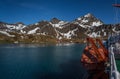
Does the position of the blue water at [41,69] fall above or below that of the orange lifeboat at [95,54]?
below

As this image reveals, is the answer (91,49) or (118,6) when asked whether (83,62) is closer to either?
(91,49)

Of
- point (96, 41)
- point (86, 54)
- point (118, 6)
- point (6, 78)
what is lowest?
point (6, 78)

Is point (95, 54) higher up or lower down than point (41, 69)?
higher up

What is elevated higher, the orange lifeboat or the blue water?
the orange lifeboat

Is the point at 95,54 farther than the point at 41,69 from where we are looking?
Yes

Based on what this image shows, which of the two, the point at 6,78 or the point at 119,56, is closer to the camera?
the point at 119,56

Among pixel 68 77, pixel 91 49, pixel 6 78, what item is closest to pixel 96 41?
pixel 91 49

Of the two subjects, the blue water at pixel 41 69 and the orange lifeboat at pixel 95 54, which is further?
the orange lifeboat at pixel 95 54

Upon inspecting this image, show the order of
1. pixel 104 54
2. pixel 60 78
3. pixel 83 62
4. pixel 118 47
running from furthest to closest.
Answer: pixel 83 62
pixel 104 54
pixel 60 78
pixel 118 47

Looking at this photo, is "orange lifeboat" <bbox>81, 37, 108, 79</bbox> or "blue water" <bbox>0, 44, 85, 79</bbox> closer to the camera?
"blue water" <bbox>0, 44, 85, 79</bbox>

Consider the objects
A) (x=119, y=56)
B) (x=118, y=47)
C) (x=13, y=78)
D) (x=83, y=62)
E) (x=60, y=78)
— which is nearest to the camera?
(x=119, y=56)

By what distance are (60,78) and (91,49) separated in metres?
27.3

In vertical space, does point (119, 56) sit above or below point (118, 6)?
below

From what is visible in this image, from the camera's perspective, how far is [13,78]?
57.0 m
